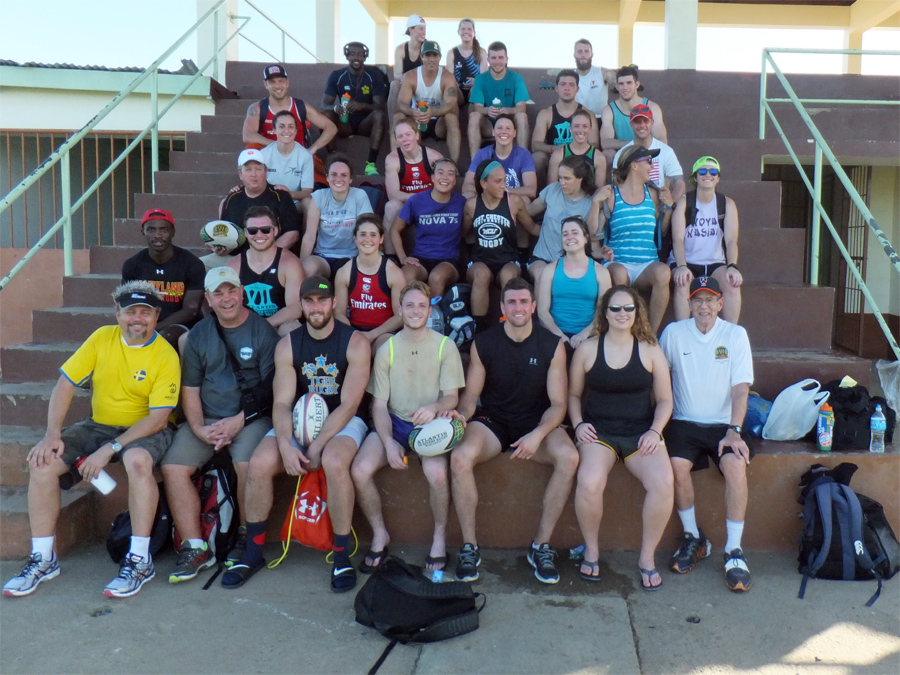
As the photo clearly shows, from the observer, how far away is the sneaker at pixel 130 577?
3947mm

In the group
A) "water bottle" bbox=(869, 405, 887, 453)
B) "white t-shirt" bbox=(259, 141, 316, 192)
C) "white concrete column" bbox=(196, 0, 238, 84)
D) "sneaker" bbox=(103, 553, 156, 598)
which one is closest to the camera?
"sneaker" bbox=(103, 553, 156, 598)

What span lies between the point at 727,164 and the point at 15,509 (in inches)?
261

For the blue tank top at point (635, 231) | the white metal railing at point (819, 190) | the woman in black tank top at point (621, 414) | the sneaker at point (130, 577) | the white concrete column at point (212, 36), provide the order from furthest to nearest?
1. the white concrete column at point (212, 36)
2. the blue tank top at point (635, 231)
3. the white metal railing at point (819, 190)
4. the woman in black tank top at point (621, 414)
5. the sneaker at point (130, 577)

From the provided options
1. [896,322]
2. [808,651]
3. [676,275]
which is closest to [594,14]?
[896,322]

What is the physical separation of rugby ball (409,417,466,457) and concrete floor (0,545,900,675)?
0.78 m

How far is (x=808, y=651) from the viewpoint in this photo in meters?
3.42

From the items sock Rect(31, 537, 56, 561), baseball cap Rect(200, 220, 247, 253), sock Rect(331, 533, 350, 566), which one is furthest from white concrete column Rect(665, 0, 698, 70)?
sock Rect(31, 537, 56, 561)

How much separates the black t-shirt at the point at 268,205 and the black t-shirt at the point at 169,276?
0.70m

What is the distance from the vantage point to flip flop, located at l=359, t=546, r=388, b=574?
14.2 feet

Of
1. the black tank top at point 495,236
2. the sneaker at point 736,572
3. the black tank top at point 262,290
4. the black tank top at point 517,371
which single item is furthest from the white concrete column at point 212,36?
the sneaker at point 736,572

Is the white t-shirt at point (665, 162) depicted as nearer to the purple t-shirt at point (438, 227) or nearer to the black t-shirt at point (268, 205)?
the purple t-shirt at point (438, 227)

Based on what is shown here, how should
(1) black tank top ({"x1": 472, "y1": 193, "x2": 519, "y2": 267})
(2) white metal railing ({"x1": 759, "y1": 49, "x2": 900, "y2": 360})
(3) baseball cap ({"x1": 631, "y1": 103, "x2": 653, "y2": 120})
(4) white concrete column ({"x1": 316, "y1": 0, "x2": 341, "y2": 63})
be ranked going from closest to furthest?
(2) white metal railing ({"x1": 759, "y1": 49, "x2": 900, "y2": 360})
(1) black tank top ({"x1": 472, "y1": 193, "x2": 519, "y2": 267})
(3) baseball cap ({"x1": 631, "y1": 103, "x2": 653, "y2": 120})
(4) white concrete column ({"x1": 316, "y1": 0, "x2": 341, "y2": 63})

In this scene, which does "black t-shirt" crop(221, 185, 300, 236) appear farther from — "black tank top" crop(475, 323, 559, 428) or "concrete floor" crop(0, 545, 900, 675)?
"concrete floor" crop(0, 545, 900, 675)

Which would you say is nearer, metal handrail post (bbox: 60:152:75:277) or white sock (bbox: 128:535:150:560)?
white sock (bbox: 128:535:150:560)
